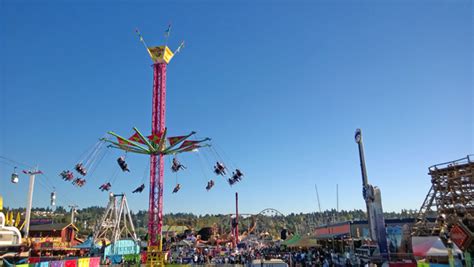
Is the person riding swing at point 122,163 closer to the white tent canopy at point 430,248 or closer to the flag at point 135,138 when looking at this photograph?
the flag at point 135,138

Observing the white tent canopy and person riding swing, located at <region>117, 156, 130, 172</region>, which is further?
person riding swing, located at <region>117, 156, 130, 172</region>

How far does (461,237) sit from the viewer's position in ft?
54.5

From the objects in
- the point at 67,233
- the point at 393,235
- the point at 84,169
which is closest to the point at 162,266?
the point at 84,169

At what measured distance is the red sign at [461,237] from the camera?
53.5 feet

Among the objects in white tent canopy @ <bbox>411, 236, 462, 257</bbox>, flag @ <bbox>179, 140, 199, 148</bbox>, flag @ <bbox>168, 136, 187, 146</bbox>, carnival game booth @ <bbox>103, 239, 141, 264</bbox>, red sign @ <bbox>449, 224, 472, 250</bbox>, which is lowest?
carnival game booth @ <bbox>103, 239, 141, 264</bbox>

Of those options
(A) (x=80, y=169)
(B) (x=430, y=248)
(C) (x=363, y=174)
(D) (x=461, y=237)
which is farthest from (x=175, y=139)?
(D) (x=461, y=237)

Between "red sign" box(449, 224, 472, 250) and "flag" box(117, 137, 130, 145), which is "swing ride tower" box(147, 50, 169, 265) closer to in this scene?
"flag" box(117, 137, 130, 145)

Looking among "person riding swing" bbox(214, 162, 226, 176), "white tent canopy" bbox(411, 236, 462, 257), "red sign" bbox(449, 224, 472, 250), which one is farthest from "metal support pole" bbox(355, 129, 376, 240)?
"person riding swing" bbox(214, 162, 226, 176)

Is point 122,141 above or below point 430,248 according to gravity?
above

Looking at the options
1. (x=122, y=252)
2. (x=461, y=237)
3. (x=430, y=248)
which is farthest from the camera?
(x=122, y=252)

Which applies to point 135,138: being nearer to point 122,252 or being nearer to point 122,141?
point 122,141

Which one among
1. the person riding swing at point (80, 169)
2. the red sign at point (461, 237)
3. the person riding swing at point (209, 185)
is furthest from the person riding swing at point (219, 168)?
the red sign at point (461, 237)

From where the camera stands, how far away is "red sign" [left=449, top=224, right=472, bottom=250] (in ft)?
53.5

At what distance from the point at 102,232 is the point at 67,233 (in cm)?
2020
